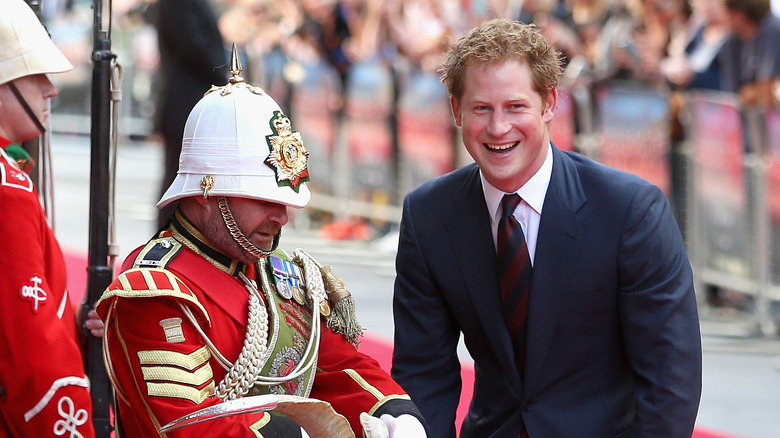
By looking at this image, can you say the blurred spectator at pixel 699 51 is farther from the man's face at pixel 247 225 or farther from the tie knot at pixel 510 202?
the man's face at pixel 247 225

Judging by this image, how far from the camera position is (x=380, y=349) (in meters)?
6.97

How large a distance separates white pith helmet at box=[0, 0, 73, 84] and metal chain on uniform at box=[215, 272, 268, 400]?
0.90 meters

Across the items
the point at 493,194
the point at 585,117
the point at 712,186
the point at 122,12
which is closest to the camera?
the point at 493,194

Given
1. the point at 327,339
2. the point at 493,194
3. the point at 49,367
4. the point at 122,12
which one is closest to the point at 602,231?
the point at 493,194

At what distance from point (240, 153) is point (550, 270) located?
925 millimetres

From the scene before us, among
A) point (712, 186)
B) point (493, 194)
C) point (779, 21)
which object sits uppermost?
point (779, 21)

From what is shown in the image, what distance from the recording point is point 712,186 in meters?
8.18

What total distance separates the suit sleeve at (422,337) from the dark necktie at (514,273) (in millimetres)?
230

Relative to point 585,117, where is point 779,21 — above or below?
above

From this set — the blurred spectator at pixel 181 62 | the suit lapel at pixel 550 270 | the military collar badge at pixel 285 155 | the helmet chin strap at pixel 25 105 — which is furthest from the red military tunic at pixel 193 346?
the blurred spectator at pixel 181 62

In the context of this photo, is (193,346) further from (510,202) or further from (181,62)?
(181,62)

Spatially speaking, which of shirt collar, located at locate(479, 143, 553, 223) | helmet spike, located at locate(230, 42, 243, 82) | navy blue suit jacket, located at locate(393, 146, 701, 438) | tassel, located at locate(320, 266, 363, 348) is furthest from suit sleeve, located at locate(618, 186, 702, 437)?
helmet spike, located at locate(230, 42, 243, 82)

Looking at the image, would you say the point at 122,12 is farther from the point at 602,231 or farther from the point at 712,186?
the point at 602,231

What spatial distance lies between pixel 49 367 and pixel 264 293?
0.58 meters
